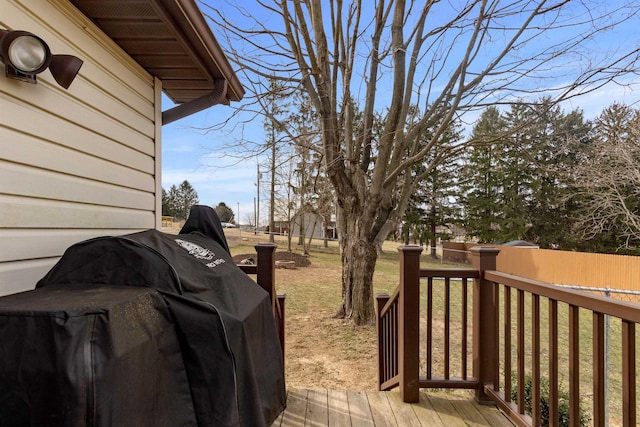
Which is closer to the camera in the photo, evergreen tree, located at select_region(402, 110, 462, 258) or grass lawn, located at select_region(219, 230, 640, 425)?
grass lawn, located at select_region(219, 230, 640, 425)

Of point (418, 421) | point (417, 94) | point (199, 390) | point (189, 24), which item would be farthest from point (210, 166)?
point (199, 390)

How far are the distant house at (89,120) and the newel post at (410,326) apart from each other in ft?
6.13

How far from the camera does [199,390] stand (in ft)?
3.76

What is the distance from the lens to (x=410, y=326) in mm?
2494

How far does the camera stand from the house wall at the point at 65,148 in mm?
1555

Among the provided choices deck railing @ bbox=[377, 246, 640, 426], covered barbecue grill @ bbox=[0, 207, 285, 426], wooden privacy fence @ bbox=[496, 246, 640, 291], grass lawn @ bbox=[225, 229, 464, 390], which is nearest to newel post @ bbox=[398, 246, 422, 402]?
deck railing @ bbox=[377, 246, 640, 426]

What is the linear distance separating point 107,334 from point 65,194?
4.23 feet

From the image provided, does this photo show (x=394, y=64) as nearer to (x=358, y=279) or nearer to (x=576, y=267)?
(x=358, y=279)

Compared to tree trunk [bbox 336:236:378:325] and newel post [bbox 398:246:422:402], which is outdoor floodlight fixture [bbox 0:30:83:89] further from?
tree trunk [bbox 336:236:378:325]

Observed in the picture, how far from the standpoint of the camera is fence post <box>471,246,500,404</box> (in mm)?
Answer: 2412

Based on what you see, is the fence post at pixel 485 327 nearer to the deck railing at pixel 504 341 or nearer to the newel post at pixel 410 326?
the deck railing at pixel 504 341

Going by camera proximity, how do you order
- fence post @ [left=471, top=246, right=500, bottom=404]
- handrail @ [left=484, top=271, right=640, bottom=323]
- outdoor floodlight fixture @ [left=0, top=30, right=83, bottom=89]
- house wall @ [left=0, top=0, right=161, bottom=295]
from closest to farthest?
1. handrail @ [left=484, top=271, right=640, bottom=323]
2. outdoor floodlight fixture @ [left=0, top=30, right=83, bottom=89]
3. house wall @ [left=0, top=0, right=161, bottom=295]
4. fence post @ [left=471, top=246, right=500, bottom=404]

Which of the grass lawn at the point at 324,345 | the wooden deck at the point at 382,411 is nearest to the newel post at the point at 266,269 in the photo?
the wooden deck at the point at 382,411

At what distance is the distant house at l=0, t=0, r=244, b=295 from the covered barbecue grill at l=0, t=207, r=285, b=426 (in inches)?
20.2
